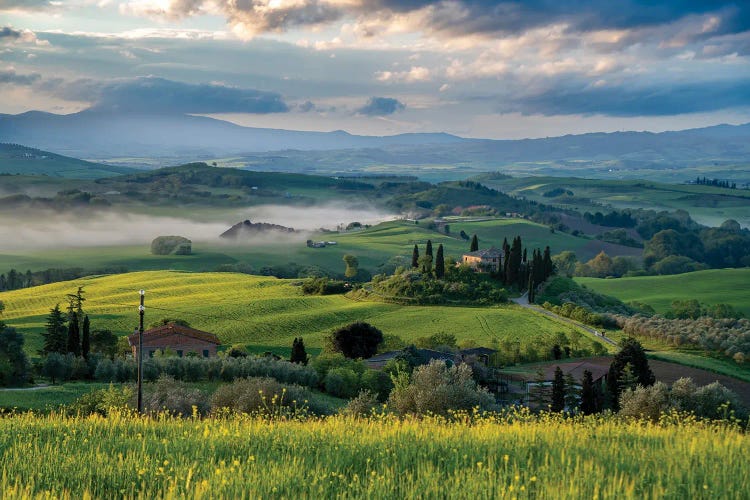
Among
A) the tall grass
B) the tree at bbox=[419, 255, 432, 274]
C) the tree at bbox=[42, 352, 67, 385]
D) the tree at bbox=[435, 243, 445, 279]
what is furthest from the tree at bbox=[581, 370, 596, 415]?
the tree at bbox=[419, 255, 432, 274]

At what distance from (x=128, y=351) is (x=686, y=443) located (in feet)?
261

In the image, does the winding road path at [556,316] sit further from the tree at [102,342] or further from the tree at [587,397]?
the tree at [102,342]

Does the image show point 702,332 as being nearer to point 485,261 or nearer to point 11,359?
point 485,261

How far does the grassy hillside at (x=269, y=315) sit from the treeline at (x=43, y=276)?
126 ft

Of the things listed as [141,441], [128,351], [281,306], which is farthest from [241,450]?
[281,306]

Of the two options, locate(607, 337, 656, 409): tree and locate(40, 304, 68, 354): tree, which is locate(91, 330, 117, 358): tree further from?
locate(607, 337, 656, 409): tree

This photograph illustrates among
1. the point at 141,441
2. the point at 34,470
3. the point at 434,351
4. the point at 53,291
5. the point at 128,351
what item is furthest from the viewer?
the point at 53,291

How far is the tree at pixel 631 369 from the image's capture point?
5940 centimetres

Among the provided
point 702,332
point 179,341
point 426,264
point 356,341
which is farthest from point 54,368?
point 702,332

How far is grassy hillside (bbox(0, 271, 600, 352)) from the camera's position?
311ft

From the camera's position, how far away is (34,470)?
1116 centimetres

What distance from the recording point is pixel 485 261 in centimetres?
12875

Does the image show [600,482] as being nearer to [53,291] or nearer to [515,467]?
[515,467]

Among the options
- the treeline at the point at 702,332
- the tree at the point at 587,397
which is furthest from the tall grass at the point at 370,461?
the treeline at the point at 702,332
